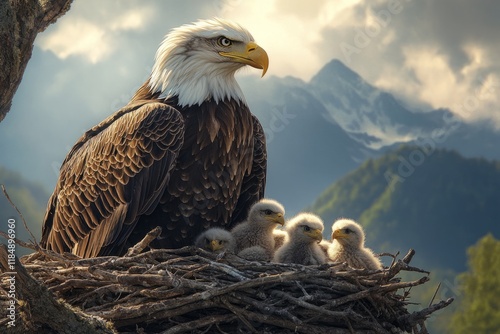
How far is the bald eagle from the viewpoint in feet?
19.4

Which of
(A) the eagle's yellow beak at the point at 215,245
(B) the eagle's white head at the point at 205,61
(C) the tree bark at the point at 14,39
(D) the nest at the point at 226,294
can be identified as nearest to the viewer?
(C) the tree bark at the point at 14,39

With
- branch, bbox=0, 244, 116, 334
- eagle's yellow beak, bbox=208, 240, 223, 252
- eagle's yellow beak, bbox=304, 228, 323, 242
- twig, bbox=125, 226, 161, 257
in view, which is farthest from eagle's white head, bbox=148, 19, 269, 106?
branch, bbox=0, 244, 116, 334

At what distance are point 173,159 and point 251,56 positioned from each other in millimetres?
1019

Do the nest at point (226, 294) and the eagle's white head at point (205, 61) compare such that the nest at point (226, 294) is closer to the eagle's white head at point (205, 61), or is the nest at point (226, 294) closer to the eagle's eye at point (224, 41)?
the eagle's white head at point (205, 61)

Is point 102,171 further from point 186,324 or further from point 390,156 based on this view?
point 390,156

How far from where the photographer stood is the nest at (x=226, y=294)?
184 inches

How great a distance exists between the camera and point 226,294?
474 centimetres

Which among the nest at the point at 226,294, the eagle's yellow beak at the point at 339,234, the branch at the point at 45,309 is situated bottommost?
the branch at the point at 45,309

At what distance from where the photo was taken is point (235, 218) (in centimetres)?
650

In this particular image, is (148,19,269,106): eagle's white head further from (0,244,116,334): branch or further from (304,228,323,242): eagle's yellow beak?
(0,244,116,334): branch

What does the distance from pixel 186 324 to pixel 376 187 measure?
58804 millimetres


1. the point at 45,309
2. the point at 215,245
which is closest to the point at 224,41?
the point at 215,245

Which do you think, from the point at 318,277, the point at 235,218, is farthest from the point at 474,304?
the point at 318,277

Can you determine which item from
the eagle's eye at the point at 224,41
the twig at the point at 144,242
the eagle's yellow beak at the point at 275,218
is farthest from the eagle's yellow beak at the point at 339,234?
the eagle's eye at the point at 224,41
